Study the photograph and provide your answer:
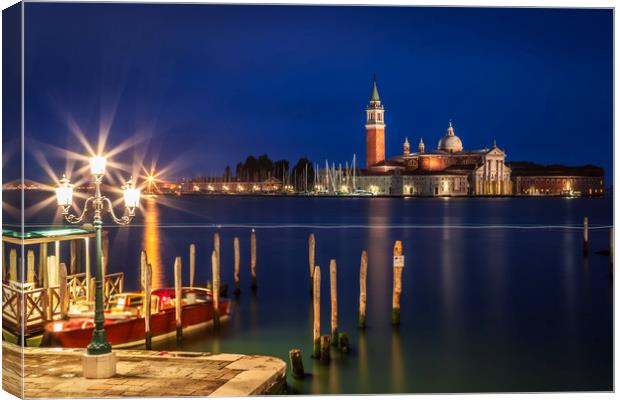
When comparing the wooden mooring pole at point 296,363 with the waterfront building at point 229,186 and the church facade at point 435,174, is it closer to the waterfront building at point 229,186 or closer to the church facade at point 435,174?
the waterfront building at point 229,186

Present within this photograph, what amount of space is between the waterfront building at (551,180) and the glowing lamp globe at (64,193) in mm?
28281

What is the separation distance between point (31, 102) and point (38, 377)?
4.43 meters

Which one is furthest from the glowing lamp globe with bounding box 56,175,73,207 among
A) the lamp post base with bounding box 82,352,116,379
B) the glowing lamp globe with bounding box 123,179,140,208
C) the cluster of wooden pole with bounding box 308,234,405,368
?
the cluster of wooden pole with bounding box 308,234,405,368

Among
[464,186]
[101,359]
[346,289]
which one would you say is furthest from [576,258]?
[464,186]

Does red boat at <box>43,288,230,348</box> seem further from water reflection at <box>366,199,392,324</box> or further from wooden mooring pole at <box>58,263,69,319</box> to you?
water reflection at <box>366,199,392,324</box>

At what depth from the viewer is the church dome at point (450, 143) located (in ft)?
196

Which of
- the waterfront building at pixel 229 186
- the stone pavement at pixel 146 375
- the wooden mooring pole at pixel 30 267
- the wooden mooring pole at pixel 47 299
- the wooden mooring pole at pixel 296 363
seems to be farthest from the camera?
the waterfront building at pixel 229 186

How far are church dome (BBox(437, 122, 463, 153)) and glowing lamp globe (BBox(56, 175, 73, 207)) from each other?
55010 millimetres

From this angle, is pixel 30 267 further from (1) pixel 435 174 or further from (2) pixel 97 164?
(1) pixel 435 174

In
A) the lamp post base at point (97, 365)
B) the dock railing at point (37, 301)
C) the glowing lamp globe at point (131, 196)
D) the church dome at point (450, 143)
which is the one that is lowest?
the lamp post base at point (97, 365)

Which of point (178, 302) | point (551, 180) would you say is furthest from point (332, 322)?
point (551, 180)

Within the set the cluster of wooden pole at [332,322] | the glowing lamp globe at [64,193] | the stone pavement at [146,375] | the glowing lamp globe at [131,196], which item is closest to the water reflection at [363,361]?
the cluster of wooden pole at [332,322]

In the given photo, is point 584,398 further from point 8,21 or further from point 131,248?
point 131,248

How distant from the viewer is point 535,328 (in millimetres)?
8008
